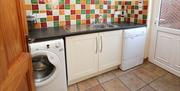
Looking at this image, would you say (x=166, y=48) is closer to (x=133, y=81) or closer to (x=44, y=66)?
(x=133, y=81)

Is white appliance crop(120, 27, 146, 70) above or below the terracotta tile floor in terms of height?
above

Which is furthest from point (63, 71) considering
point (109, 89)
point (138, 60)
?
point (138, 60)

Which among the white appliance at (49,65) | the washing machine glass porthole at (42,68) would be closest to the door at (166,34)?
the white appliance at (49,65)

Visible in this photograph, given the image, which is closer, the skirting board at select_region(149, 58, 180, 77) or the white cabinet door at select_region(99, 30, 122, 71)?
the white cabinet door at select_region(99, 30, 122, 71)

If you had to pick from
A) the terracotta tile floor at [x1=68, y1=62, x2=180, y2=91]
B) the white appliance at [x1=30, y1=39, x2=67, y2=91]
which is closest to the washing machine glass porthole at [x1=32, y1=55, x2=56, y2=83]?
the white appliance at [x1=30, y1=39, x2=67, y2=91]

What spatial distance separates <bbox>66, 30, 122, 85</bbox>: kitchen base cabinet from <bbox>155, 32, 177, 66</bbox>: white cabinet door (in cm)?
79

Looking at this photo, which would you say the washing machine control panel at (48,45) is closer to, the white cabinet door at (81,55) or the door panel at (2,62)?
the white cabinet door at (81,55)

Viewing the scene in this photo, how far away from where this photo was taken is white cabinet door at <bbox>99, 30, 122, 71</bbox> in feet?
6.96

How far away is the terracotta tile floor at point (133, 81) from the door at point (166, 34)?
20 centimetres

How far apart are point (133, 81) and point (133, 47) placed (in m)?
0.62

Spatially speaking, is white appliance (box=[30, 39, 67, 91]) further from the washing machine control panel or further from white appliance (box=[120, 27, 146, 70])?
white appliance (box=[120, 27, 146, 70])

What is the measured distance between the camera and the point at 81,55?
1.97 metres

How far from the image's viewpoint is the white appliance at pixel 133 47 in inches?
91.0

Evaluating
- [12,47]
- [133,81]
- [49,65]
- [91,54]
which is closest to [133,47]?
[133,81]
